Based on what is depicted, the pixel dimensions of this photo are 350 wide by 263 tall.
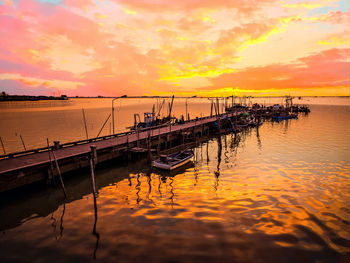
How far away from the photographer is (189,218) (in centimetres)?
1247

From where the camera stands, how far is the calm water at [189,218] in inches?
382

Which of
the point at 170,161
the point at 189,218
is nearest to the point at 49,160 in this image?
the point at 170,161

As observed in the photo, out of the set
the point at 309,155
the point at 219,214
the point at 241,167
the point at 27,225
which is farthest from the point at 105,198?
the point at 309,155

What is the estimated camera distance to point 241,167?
22.2 meters

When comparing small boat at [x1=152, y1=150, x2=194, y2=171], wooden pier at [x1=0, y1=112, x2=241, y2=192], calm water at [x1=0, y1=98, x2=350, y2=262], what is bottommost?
calm water at [x1=0, y1=98, x2=350, y2=262]

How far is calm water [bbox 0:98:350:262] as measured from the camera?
970 centimetres

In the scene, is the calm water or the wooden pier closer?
the calm water

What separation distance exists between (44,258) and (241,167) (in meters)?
18.9

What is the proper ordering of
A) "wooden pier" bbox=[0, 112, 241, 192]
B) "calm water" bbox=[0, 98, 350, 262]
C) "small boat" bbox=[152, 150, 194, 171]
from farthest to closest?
"small boat" bbox=[152, 150, 194, 171], "wooden pier" bbox=[0, 112, 241, 192], "calm water" bbox=[0, 98, 350, 262]

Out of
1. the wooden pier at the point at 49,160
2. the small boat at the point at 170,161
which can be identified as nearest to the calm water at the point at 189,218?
the small boat at the point at 170,161

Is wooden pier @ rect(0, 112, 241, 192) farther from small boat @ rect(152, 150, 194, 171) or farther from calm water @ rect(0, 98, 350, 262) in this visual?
small boat @ rect(152, 150, 194, 171)

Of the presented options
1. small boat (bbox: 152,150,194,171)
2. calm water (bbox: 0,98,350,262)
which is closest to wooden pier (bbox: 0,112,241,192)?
calm water (bbox: 0,98,350,262)

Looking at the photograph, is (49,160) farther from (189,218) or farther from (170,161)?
(189,218)

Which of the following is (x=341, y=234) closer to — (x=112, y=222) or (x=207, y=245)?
(x=207, y=245)
